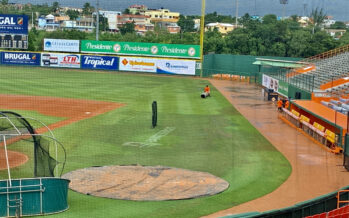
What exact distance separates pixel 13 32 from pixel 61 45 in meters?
20.1

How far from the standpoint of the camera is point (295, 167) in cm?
1582

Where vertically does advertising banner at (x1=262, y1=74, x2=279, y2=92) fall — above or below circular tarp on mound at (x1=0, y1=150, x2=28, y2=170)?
above

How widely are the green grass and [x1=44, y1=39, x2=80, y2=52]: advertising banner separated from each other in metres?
13.6

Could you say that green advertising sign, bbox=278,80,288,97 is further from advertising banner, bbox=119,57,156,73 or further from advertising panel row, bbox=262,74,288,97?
advertising banner, bbox=119,57,156,73

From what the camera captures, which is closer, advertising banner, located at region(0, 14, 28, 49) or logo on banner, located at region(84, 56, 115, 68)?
Result: advertising banner, located at region(0, 14, 28, 49)

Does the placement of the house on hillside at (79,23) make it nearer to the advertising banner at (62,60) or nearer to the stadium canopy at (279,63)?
the advertising banner at (62,60)

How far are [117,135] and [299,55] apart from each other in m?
33.3

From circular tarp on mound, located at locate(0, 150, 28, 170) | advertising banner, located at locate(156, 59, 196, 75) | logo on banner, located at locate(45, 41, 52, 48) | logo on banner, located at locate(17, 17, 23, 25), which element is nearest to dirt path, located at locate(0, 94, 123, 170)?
logo on banner, located at locate(17, 17, 23, 25)

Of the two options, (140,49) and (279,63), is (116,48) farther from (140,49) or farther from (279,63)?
(279,63)

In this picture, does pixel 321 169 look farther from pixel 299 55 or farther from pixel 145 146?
pixel 299 55

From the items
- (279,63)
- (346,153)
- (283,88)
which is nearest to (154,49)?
(279,63)

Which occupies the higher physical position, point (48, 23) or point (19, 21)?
point (48, 23)

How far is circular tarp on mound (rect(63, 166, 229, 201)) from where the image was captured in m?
12.2

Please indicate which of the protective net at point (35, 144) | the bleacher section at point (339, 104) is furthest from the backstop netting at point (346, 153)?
the protective net at point (35, 144)
